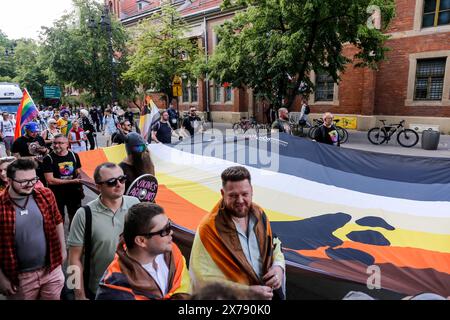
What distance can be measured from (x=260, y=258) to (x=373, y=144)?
14258 mm

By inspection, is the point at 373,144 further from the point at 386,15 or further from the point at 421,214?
the point at 421,214

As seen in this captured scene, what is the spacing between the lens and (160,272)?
75.7 inches

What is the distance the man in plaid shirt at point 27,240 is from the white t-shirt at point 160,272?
5.04ft

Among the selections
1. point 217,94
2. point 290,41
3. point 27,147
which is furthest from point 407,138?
point 217,94

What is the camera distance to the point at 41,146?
664 cm

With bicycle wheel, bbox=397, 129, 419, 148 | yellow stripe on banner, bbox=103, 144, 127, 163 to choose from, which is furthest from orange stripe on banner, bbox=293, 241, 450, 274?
bicycle wheel, bbox=397, 129, 419, 148

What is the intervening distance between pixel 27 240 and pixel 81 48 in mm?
23937

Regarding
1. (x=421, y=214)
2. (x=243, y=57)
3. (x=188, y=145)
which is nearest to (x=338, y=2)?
(x=243, y=57)

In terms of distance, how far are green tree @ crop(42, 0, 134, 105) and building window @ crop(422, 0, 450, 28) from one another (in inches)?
761

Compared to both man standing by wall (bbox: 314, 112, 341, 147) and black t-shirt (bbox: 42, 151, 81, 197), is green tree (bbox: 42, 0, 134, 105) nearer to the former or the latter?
man standing by wall (bbox: 314, 112, 341, 147)

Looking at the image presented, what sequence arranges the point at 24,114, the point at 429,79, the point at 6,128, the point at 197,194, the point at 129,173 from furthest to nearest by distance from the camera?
the point at 429,79 < the point at 6,128 < the point at 24,114 < the point at 197,194 < the point at 129,173

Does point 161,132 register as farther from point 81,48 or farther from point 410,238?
point 81,48

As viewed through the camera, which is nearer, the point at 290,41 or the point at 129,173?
the point at 129,173

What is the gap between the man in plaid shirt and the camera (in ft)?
9.02
